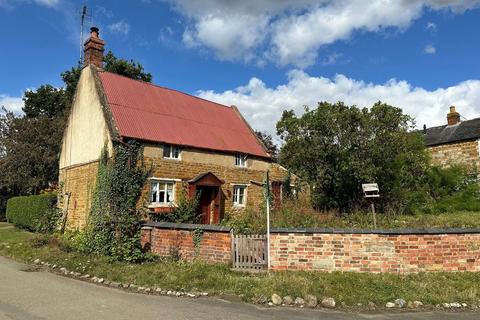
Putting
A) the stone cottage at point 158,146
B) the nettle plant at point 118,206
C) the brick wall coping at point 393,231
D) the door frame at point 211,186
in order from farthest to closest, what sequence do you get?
the door frame at point 211,186 → the stone cottage at point 158,146 → the nettle plant at point 118,206 → the brick wall coping at point 393,231

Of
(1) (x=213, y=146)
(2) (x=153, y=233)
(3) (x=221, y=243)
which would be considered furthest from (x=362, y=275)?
(1) (x=213, y=146)

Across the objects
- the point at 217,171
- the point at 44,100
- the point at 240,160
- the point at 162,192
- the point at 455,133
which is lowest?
the point at 162,192

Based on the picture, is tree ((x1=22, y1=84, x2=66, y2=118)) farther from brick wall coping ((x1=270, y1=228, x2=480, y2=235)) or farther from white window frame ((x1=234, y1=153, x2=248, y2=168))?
brick wall coping ((x1=270, y1=228, x2=480, y2=235))

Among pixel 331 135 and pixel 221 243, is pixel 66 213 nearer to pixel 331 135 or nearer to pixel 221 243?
pixel 221 243

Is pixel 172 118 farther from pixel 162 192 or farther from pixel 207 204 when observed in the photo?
pixel 207 204

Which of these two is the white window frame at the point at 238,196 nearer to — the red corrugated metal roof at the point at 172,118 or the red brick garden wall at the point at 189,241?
the red corrugated metal roof at the point at 172,118

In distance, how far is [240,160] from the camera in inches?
906

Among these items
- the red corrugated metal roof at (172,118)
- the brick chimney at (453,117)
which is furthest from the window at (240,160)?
the brick chimney at (453,117)

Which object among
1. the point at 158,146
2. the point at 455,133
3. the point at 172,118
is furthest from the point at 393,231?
the point at 455,133

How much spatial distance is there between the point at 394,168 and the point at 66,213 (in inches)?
617

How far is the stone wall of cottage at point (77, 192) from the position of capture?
1784 centimetres

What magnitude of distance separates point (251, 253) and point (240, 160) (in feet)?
39.8

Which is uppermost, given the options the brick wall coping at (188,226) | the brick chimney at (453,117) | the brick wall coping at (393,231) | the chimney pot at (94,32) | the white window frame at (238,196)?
the chimney pot at (94,32)

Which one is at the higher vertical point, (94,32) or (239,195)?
(94,32)
